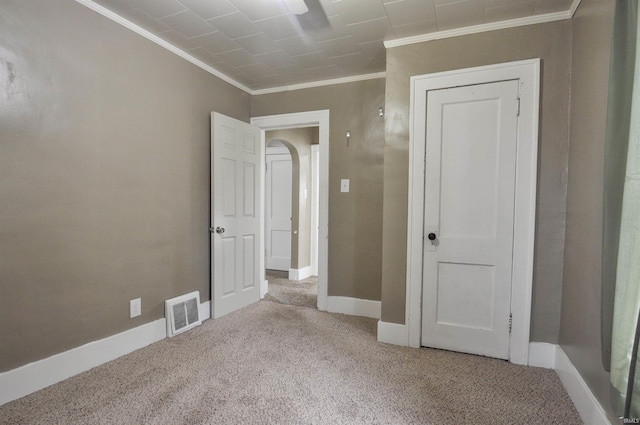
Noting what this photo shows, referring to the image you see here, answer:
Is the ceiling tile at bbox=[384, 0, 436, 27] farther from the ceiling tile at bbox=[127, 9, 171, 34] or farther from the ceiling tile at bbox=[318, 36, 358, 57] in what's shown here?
the ceiling tile at bbox=[127, 9, 171, 34]

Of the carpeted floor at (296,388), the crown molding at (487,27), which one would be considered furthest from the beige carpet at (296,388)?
the crown molding at (487,27)

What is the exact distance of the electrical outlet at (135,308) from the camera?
2.41m

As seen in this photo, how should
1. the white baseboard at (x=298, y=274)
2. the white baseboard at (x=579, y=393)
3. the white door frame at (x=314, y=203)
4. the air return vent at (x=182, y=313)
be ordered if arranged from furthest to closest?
the white door frame at (x=314, y=203), the white baseboard at (x=298, y=274), the air return vent at (x=182, y=313), the white baseboard at (x=579, y=393)

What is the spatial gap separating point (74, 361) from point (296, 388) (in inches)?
56.5

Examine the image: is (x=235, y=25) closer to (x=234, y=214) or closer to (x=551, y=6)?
(x=234, y=214)

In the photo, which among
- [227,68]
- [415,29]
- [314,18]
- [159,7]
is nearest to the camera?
[159,7]

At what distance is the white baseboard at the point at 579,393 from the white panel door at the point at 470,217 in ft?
1.05

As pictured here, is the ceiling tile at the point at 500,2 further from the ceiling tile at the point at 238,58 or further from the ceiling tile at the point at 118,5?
the ceiling tile at the point at 118,5

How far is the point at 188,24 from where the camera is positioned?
2.33 m

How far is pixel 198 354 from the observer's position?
2.36m

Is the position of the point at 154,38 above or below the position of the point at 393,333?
above

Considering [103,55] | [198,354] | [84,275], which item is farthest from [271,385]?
[103,55]

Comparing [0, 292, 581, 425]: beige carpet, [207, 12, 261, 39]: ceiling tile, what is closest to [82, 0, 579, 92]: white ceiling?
[207, 12, 261, 39]: ceiling tile

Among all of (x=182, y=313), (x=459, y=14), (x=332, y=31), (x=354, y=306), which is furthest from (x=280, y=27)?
(x=354, y=306)
